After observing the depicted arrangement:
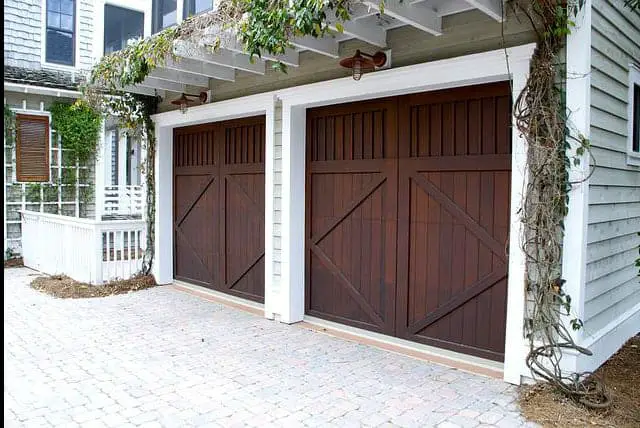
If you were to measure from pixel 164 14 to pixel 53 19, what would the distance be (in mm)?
4194

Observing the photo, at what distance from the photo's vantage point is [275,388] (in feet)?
11.7

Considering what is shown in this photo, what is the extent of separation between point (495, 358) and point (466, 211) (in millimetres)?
1134

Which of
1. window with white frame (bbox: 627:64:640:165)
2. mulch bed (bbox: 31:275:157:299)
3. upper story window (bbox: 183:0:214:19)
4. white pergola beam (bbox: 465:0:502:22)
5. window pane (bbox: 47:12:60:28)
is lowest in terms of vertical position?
mulch bed (bbox: 31:275:157:299)

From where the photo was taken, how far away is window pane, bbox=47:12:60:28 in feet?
31.0

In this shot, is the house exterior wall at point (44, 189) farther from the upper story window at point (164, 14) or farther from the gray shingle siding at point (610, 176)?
the gray shingle siding at point (610, 176)

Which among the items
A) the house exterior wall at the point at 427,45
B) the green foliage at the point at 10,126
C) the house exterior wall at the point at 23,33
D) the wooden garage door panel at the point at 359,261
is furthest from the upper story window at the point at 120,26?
the wooden garage door panel at the point at 359,261

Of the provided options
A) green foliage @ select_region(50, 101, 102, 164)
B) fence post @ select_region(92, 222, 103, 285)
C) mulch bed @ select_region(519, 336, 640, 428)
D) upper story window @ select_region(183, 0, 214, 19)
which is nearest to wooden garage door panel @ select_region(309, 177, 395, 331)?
mulch bed @ select_region(519, 336, 640, 428)

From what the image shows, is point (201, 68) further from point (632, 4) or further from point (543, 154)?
point (632, 4)

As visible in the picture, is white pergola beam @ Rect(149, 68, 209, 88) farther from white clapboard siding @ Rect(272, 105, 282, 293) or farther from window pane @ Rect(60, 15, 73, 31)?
window pane @ Rect(60, 15, 73, 31)

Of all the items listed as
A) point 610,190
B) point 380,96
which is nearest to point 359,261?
point 380,96

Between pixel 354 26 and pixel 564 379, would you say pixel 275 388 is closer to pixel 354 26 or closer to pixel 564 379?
pixel 564 379

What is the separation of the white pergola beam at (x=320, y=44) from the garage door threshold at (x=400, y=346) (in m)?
2.51

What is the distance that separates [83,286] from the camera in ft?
22.1

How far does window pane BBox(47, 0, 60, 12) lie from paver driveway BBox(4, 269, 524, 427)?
6563 mm
